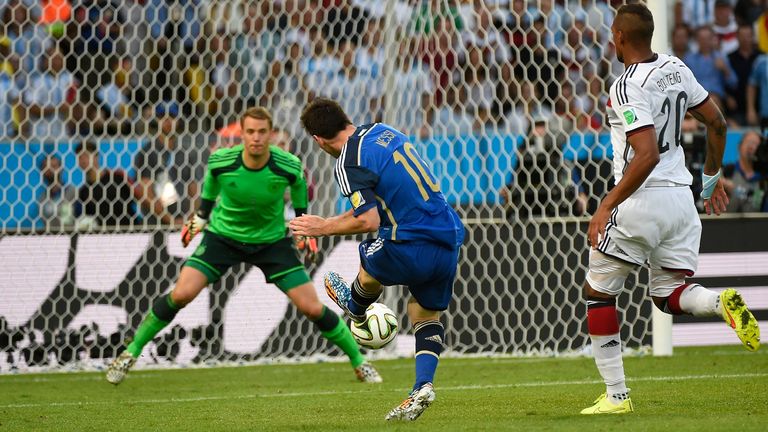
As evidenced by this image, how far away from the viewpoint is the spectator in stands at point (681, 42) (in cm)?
1423

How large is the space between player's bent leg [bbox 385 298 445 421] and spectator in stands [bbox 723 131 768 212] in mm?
5629

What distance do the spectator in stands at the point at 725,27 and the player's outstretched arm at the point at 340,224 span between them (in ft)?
33.4

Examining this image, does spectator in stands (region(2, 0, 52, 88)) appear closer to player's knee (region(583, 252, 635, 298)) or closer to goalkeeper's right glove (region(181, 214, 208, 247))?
goalkeeper's right glove (region(181, 214, 208, 247))

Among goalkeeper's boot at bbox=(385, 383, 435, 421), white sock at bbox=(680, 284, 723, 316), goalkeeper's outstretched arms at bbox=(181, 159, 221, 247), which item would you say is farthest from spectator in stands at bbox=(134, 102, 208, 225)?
white sock at bbox=(680, 284, 723, 316)

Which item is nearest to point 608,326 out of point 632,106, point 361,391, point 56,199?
point 632,106

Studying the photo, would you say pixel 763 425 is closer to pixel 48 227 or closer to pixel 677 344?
pixel 677 344

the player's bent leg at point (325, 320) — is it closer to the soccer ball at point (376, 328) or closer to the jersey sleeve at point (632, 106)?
the soccer ball at point (376, 328)

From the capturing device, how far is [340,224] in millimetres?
5523

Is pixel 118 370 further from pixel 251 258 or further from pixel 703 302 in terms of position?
pixel 703 302

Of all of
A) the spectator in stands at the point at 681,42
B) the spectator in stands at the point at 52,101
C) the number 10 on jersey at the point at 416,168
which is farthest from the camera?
the spectator in stands at the point at 681,42

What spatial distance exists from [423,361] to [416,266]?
1.60 feet

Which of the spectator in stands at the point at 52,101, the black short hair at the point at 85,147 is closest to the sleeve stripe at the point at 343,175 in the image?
the black short hair at the point at 85,147

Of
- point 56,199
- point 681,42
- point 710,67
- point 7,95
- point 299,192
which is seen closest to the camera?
point 299,192

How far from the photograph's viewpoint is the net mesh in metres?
10.3
